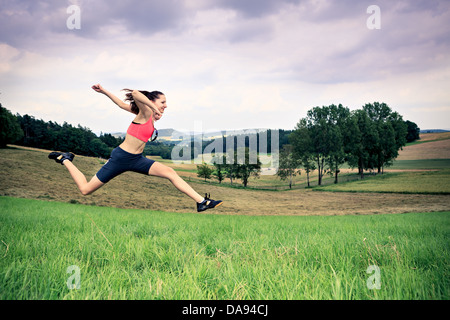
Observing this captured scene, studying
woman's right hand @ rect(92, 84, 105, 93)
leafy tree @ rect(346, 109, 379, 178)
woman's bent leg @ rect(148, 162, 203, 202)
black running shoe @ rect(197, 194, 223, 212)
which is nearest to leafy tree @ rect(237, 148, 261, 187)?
leafy tree @ rect(346, 109, 379, 178)

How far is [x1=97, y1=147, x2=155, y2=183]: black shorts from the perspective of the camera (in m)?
3.33

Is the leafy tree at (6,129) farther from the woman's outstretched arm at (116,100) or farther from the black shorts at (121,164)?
the black shorts at (121,164)

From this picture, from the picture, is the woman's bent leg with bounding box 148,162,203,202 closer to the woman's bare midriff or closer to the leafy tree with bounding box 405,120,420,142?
the woman's bare midriff

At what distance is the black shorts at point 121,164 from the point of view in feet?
10.9

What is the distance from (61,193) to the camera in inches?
931

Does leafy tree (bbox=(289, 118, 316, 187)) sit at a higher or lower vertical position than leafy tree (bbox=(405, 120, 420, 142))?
lower

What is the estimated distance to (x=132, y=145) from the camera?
3285 millimetres

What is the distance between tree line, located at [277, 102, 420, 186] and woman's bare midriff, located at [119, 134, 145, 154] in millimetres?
60973

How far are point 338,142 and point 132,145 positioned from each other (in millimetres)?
63914

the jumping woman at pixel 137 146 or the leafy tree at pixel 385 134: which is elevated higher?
the leafy tree at pixel 385 134

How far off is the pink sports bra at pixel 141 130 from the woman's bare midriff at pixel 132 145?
0.06 metres

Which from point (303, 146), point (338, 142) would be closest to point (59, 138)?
point (303, 146)

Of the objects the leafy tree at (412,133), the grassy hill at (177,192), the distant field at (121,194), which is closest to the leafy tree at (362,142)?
the grassy hill at (177,192)
